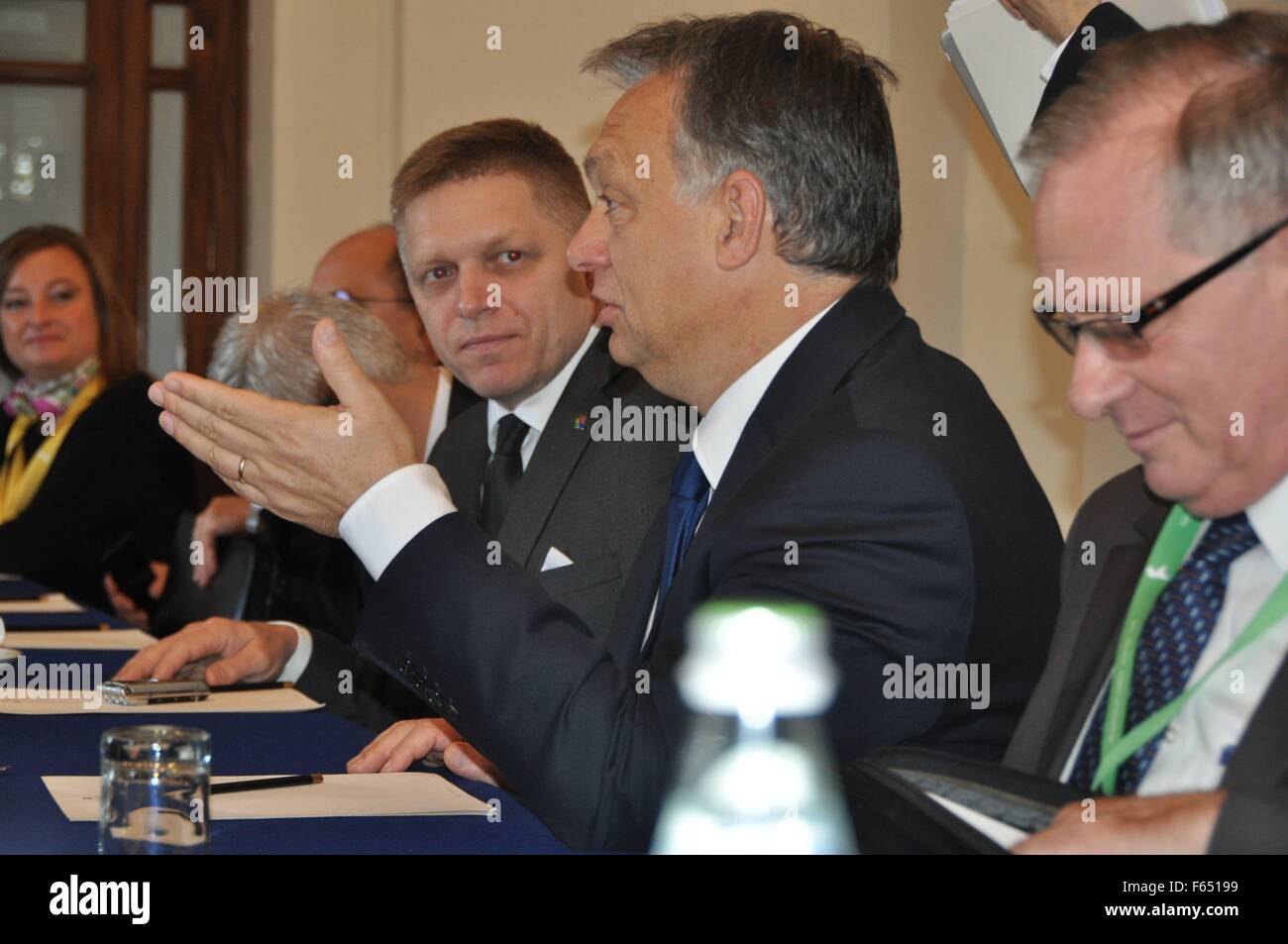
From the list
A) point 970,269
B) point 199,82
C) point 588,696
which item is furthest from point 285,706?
point 199,82

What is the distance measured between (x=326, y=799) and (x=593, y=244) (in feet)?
2.43

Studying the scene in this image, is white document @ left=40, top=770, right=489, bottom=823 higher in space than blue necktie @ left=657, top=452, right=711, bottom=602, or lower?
lower

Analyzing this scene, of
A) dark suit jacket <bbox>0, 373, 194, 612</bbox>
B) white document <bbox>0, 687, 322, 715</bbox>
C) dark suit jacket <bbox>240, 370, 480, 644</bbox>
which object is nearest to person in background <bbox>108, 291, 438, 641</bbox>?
dark suit jacket <bbox>240, 370, 480, 644</bbox>

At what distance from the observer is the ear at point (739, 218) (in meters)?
1.83

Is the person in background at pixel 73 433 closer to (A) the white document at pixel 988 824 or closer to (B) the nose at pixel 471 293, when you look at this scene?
(B) the nose at pixel 471 293

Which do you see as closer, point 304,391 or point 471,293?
point 471,293

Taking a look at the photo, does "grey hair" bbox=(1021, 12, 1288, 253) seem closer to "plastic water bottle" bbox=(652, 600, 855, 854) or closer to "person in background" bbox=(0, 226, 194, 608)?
"plastic water bottle" bbox=(652, 600, 855, 854)

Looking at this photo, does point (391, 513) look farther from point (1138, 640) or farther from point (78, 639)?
point (78, 639)

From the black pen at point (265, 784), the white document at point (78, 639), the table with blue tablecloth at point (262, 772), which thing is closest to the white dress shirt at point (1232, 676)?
the table with blue tablecloth at point (262, 772)

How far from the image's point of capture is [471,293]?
2.80 metres

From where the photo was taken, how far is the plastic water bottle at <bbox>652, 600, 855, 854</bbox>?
56.2 inches

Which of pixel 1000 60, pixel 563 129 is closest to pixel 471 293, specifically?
pixel 1000 60

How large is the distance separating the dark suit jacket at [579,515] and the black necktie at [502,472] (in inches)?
8.1
